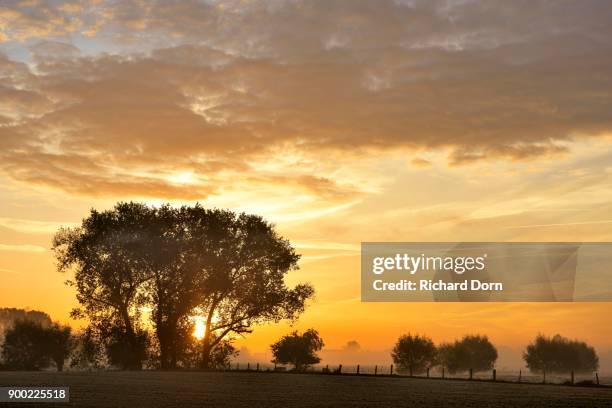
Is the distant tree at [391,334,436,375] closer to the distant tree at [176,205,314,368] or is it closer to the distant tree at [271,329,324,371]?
the distant tree at [271,329,324,371]

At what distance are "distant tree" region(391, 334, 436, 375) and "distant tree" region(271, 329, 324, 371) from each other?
187 feet

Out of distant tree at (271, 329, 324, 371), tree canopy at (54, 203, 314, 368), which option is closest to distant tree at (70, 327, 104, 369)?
tree canopy at (54, 203, 314, 368)

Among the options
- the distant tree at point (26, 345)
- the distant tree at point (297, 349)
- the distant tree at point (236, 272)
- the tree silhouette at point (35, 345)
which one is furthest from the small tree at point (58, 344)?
the distant tree at point (236, 272)

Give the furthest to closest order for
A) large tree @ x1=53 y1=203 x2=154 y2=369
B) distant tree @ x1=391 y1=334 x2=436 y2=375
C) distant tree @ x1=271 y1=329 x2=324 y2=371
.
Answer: distant tree @ x1=391 y1=334 x2=436 y2=375 → distant tree @ x1=271 y1=329 x2=324 y2=371 → large tree @ x1=53 y1=203 x2=154 y2=369

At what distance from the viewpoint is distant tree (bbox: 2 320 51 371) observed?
12762 cm

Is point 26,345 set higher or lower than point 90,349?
lower

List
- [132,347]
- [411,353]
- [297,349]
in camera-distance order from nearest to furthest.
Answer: [132,347], [297,349], [411,353]

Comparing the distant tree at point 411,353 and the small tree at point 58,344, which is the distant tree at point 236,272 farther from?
the distant tree at point 411,353

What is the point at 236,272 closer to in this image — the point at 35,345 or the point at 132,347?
the point at 132,347

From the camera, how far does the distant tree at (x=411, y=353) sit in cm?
17062

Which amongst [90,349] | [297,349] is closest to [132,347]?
[90,349]

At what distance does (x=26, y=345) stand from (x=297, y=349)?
4962 cm

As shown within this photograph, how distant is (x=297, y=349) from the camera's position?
116250 millimetres

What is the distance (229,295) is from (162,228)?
10341mm
